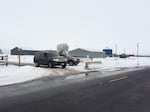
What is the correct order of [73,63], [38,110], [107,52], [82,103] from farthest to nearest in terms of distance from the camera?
[107,52] < [73,63] < [82,103] < [38,110]

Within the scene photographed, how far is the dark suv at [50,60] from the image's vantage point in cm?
2955

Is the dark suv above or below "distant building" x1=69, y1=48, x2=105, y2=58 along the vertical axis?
below

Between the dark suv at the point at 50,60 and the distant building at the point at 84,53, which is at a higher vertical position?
the distant building at the point at 84,53

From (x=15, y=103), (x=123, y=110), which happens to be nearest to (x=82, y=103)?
(x=123, y=110)

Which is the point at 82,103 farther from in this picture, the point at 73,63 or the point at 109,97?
the point at 73,63

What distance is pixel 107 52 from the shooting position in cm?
12638

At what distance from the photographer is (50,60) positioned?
97.2 feet

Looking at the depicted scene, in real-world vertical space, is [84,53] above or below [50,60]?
above

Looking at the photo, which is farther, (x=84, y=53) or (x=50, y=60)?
(x=84, y=53)

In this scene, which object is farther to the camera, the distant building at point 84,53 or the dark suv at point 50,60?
the distant building at point 84,53

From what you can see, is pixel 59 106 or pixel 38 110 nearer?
pixel 38 110

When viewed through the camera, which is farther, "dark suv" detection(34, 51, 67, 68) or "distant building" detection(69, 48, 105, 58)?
"distant building" detection(69, 48, 105, 58)

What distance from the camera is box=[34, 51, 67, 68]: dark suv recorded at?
29550mm

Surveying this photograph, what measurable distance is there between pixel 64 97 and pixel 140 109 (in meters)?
2.98
